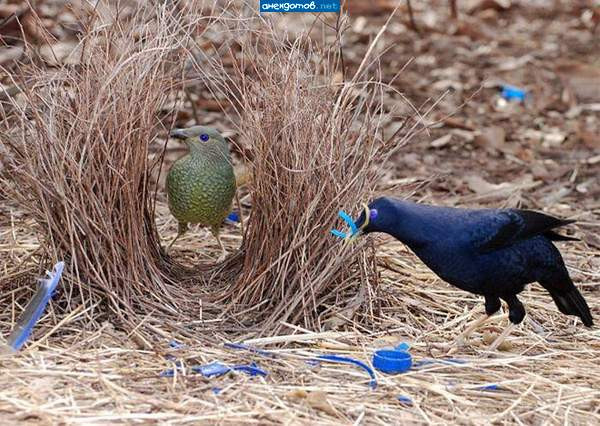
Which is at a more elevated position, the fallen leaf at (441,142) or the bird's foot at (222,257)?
the fallen leaf at (441,142)

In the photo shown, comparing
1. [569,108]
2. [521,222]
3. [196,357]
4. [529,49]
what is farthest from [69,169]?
[529,49]

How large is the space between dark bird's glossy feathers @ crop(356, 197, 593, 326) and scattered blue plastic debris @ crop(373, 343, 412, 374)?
0.37 metres

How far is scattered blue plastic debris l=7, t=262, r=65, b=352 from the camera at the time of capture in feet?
11.2

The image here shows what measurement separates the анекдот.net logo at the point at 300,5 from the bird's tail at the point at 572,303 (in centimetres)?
141

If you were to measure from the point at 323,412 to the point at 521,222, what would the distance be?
3.75 feet

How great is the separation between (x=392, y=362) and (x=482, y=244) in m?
0.58

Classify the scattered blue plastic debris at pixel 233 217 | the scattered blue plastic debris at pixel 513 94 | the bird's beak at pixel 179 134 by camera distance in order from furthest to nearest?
the scattered blue plastic debris at pixel 513 94
the scattered blue plastic debris at pixel 233 217
the bird's beak at pixel 179 134

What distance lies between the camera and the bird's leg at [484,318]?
3748mm

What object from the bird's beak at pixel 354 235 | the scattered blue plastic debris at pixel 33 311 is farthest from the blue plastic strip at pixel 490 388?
A: the scattered blue plastic debris at pixel 33 311

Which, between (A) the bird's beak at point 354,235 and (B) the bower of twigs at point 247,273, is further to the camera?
(A) the bird's beak at point 354,235

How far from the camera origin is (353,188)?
12.6 ft

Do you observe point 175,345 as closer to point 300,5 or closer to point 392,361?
point 392,361

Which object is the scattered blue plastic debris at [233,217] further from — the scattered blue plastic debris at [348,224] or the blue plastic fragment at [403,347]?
the blue plastic fragment at [403,347]

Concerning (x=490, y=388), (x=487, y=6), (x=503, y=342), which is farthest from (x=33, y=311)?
(x=487, y=6)
